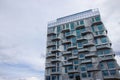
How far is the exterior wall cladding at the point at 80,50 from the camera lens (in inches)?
1513

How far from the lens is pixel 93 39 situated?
43.8 meters

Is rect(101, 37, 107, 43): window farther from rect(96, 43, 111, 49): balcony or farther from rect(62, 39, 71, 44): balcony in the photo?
rect(62, 39, 71, 44): balcony

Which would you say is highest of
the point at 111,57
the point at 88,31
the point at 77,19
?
the point at 77,19

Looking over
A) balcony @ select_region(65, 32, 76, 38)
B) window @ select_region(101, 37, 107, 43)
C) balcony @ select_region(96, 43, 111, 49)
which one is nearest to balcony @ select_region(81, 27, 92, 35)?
balcony @ select_region(65, 32, 76, 38)

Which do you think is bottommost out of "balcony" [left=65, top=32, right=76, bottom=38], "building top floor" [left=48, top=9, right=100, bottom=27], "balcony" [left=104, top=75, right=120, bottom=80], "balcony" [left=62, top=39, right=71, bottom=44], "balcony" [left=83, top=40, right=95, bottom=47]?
"balcony" [left=104, top=75, right=120, bottom=80]

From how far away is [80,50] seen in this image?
43.6 meters

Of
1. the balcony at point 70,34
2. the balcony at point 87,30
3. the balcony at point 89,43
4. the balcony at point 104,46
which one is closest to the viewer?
the balcony at point 104,46

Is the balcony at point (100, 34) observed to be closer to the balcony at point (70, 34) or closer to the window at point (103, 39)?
the window at point (103, 39)

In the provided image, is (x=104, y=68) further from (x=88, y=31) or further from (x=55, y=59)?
(x=55, y=59)

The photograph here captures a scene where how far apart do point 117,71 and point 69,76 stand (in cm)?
1685

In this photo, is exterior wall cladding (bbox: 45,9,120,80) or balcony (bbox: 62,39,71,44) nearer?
exterior wall cladding (bbox: 45,9,120,80)

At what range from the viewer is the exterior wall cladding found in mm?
38438

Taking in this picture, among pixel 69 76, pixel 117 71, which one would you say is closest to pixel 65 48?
pixel 69 76

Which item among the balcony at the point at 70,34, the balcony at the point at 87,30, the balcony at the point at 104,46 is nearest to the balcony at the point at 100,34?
the balcony at the point at 87,30
